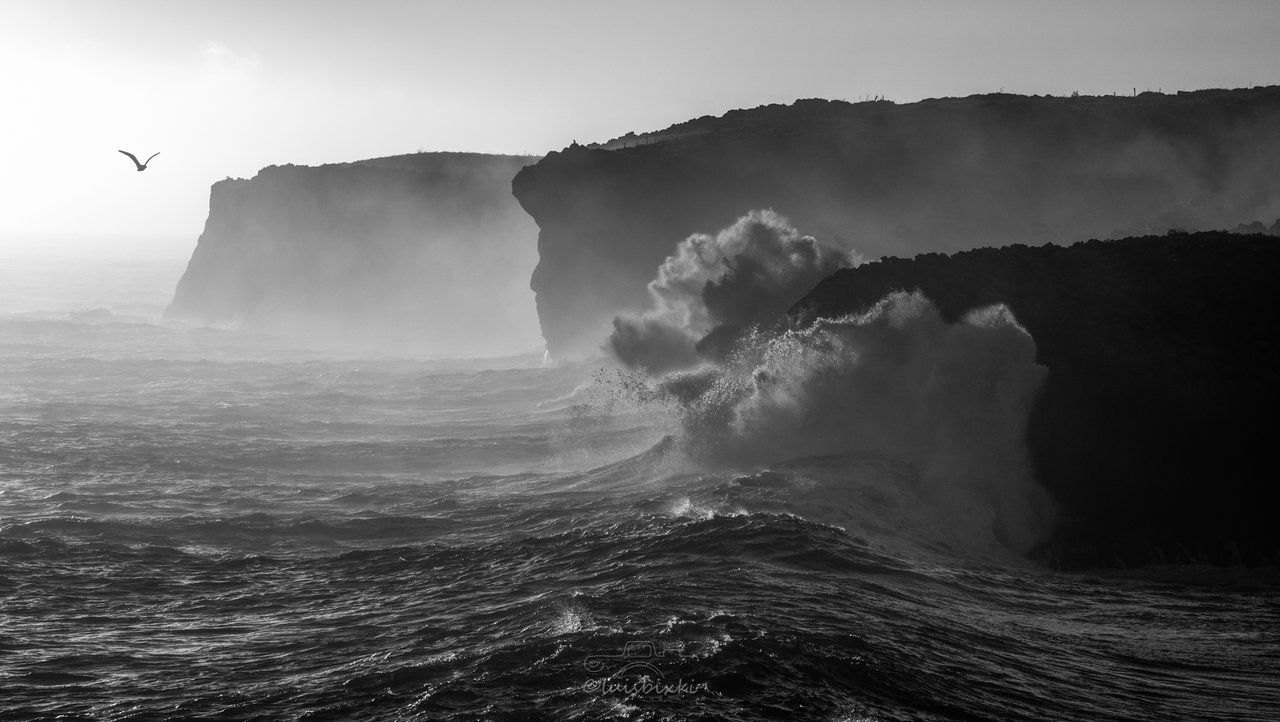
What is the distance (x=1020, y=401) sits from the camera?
16438mm

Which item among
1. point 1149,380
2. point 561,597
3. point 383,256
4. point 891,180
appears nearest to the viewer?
point 561,597

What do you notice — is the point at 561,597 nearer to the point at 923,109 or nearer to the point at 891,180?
the point at 891,180

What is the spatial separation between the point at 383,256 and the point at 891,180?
33481 mm

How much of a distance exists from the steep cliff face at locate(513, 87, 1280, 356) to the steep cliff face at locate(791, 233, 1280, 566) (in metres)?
20.9


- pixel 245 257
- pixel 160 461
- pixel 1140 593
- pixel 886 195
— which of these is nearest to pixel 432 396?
pixel 160 461

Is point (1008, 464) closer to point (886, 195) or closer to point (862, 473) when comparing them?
point (862, 473)

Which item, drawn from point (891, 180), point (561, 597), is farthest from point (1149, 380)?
point (891, 180)

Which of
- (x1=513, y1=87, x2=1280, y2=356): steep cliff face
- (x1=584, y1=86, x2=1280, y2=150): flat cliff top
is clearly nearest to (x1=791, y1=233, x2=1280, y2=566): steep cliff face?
(x1=513, y1=87, x2=1280, y2=356): steep cliff face

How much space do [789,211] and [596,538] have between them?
28853mm

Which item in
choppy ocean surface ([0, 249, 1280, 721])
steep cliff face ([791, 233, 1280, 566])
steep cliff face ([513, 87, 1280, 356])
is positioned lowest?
choppy ocean surface ([0, 249, 1280, 721])

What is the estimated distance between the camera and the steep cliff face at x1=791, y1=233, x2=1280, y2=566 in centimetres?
1451

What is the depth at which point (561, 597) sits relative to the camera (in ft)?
39.1

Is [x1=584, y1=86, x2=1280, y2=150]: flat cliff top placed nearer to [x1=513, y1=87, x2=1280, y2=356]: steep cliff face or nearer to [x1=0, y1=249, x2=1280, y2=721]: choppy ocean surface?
[x1=513, y1=87, x2=1280, y2=356]: steep cliff face

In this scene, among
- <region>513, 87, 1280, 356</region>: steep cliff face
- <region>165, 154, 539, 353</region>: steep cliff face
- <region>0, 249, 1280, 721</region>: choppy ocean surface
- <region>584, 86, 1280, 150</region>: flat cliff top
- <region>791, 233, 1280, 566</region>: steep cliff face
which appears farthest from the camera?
<region>165, 154, 539, 353</region>: steep cliff face
